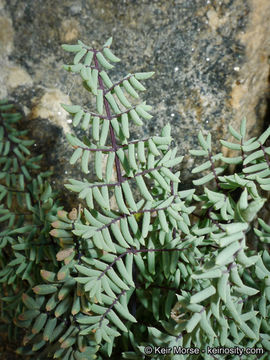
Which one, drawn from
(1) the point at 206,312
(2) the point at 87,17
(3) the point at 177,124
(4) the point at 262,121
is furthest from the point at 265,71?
(1) the point at 206,312

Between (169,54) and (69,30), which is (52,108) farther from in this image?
(169,54)

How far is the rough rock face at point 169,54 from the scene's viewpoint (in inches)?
46.5

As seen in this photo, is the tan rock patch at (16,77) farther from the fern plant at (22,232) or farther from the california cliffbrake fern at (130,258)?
the california cliffbrake fern at (130,258)

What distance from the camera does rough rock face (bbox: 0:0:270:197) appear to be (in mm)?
1182

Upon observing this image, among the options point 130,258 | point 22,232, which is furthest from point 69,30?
point 130,258

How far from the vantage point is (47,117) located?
1371 mm

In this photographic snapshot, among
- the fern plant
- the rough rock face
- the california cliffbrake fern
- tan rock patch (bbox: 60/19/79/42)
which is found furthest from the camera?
tan rock patch (bbox: 60/19/79/42)

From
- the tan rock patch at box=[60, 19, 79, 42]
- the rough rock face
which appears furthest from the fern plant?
the tan rock patch at box=[60, 19, 79, 42]

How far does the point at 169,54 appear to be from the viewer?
1.22 metres

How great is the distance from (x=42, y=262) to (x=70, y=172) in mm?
386

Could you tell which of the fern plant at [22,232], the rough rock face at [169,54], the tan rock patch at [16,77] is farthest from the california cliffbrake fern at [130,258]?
the tan rock patch at [16,77]

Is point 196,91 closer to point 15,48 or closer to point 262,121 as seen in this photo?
point 262,121

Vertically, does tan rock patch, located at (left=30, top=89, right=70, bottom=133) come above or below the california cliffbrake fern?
above

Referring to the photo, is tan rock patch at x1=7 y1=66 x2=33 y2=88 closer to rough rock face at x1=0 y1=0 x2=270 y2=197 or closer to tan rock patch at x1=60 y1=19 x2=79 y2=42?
rough rock face at x1=0 y1=0 x2=270 y2=197
